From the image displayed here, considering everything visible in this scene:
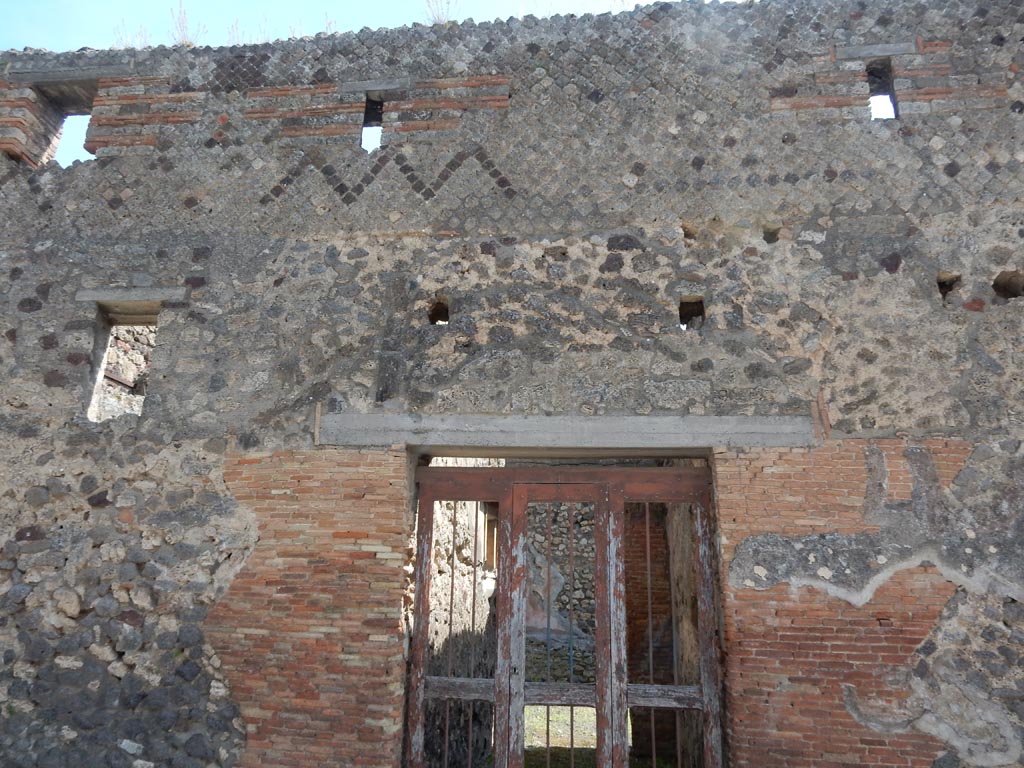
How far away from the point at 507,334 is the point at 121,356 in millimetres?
3582

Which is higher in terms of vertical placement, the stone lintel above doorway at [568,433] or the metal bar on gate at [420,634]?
the stone lintel above doorway at [568,433]

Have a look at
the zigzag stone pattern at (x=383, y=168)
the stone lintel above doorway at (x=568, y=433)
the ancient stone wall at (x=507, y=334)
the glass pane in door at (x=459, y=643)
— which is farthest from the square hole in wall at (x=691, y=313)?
the glass pane in door at (x=459, y=643)

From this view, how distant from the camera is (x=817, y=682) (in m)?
4.24

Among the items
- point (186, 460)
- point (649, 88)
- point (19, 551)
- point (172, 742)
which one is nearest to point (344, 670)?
point (172, 742)

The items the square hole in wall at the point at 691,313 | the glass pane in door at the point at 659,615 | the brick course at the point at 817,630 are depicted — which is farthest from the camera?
the glass pane in door at the point at 659,615

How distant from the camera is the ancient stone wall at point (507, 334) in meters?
4.39

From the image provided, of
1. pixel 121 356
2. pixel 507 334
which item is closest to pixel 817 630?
pixel 507 334

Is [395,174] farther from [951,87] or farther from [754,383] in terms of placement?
[951,87]

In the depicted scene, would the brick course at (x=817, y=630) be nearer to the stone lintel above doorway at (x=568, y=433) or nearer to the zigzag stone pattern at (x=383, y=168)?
the stone lintel above doorway at (x=568, y=433)

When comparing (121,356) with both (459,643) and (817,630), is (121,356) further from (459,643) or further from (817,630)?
(817,630)

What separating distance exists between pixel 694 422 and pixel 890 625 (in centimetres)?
157

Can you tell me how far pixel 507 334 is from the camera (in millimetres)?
5051

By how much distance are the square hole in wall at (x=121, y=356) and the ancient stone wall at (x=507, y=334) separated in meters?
0.14

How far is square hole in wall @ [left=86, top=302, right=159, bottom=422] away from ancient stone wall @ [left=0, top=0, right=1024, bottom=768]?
136mm
